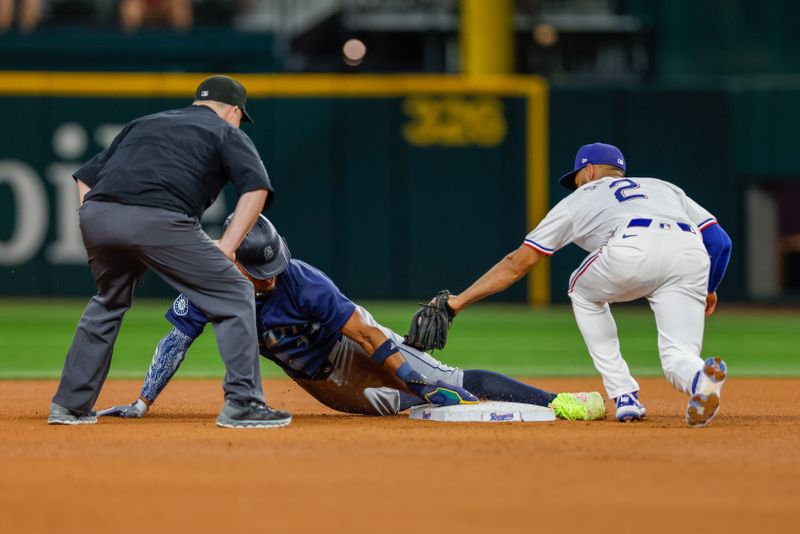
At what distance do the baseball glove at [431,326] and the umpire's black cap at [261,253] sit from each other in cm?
82

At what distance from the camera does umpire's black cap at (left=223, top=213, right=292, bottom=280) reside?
6.50 m

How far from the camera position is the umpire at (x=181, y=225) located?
6293mm

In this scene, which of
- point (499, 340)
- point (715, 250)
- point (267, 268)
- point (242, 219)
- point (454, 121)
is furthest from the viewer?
point (454, 121)

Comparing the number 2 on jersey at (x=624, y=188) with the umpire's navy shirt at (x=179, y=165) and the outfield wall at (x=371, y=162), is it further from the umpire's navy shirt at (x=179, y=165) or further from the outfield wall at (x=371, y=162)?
the outfield wall at (x=371, y=162)

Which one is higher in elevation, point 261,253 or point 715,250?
point 261,253

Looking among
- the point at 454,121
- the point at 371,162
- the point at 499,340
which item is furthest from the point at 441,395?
the point at 454,121

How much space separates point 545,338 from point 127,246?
8681mm

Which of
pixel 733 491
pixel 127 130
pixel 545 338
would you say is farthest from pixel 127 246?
pixel 545 338

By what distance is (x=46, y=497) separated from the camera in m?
4.62

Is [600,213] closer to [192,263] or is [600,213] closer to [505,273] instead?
[505,273]

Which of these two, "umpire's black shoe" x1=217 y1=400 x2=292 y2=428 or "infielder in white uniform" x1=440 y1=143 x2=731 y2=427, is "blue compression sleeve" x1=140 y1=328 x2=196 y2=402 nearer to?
"umpire's black shoe" x1=217 y1=400 x2=292 y2=428

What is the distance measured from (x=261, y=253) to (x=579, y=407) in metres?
1.91

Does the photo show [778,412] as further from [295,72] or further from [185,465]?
[295,72]

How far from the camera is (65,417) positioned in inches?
263
